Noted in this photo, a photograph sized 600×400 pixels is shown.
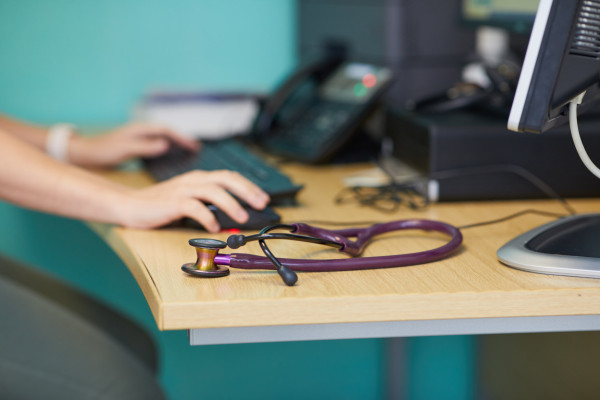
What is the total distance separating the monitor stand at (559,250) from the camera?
0.74 meters

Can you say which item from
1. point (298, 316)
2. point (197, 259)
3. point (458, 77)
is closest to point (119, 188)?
point (197, 259)

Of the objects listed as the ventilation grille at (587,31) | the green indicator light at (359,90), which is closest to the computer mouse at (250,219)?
the ventilation grille at (587,31)

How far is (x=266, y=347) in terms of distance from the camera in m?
1.85

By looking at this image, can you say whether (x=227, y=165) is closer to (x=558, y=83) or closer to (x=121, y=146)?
(x=121, y=146)

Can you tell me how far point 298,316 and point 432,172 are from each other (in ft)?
1.54

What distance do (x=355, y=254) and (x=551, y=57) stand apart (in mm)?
279

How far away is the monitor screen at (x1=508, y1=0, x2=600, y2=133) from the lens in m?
0.71

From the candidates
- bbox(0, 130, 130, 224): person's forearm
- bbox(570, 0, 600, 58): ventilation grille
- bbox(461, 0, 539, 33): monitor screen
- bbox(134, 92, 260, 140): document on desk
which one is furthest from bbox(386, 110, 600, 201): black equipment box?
bbox(134, 92, 260, 140): document on desk

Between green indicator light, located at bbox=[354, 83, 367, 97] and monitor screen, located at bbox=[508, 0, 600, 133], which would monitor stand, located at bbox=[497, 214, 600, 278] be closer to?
monitor screen, located at bbox=[508, 0, 600, 133]

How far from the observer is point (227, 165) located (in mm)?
1198

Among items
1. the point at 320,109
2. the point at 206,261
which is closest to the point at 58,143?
the point at 320,109

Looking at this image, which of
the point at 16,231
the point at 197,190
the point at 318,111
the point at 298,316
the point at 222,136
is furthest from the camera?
the point at 16,231

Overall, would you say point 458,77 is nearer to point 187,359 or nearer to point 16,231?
point 187,359

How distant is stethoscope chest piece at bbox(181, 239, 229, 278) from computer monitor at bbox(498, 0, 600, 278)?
0.29 metres
